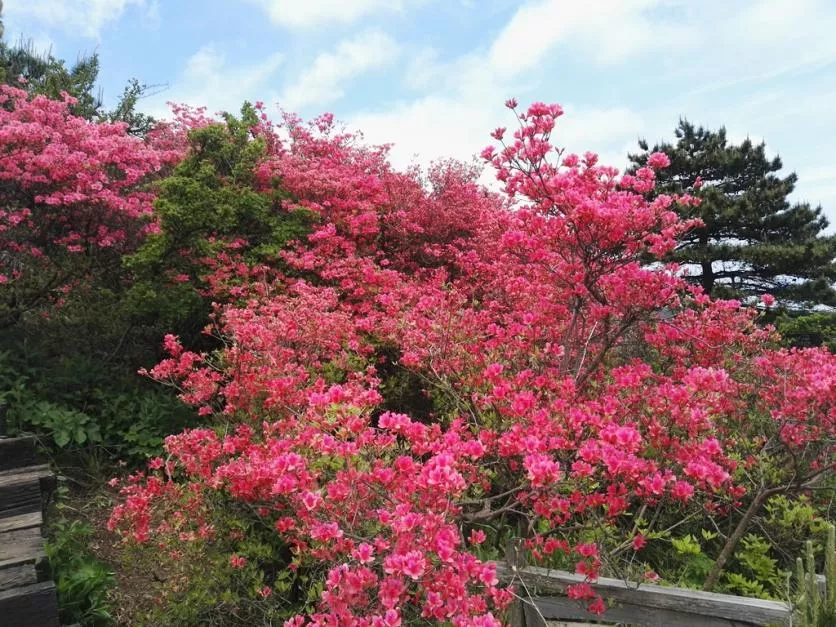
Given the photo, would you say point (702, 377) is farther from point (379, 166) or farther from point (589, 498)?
point (379, 166)

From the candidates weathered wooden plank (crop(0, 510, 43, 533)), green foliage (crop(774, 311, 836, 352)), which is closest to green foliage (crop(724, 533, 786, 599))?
weathered wooden plank (crop(0, 510, 43, 533))

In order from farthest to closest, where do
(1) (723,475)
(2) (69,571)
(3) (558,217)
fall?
(3) (558,217), (2) (69,571), (1) (723,475)

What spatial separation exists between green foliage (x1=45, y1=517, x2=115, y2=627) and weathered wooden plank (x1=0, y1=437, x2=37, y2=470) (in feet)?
1.77

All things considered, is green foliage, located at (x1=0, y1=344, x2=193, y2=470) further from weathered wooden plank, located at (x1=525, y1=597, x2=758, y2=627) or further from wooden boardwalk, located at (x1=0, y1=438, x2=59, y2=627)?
weathered wooden plank, located at (x1=525, y1=597, x2=758, y2=627)

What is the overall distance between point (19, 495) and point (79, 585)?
0.65 meters

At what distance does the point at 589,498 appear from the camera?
2.47m

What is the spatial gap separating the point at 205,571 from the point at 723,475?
2755 millimetres

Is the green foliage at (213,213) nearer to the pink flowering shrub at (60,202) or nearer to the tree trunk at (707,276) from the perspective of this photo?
the pink flowering shrub at (60,202)

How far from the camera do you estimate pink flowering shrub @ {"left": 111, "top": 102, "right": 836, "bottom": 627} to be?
2.21 meters

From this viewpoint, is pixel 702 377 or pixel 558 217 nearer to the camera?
pixel 702 377

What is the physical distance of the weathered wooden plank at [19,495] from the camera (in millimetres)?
3088

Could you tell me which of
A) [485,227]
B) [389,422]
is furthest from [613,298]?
[485,227]

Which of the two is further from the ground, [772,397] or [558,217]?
[558,217]

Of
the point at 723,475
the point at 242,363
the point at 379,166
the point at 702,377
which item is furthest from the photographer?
the point at 379,166
